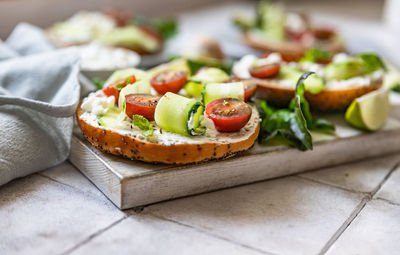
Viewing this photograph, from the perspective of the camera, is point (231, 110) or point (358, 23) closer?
point (231, 110)

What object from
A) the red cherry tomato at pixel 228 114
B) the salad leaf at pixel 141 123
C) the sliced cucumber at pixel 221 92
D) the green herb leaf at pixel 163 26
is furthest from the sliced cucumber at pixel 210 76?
the green herb leaf at pixel 163 26

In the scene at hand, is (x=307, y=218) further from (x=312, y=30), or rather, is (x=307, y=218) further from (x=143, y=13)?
(x=143, y=13)

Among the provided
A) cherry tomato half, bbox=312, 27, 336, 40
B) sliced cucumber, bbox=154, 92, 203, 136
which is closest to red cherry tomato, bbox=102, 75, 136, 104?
sliced cucumber, bbox=154, 92, 203, 136

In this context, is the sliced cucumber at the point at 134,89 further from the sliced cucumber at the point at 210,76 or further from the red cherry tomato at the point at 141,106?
the sliced cucumber at the point at 210,76

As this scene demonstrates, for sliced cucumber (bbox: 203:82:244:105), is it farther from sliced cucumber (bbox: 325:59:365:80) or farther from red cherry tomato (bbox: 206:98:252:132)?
sliced cucumber (bbox: 325:59:365:80)

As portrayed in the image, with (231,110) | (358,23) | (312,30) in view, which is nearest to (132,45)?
(312,30)

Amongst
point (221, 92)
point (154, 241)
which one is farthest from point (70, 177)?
point (221, 92)

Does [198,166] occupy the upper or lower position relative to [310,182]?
upper

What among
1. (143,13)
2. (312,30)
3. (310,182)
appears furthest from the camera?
(143,13)
